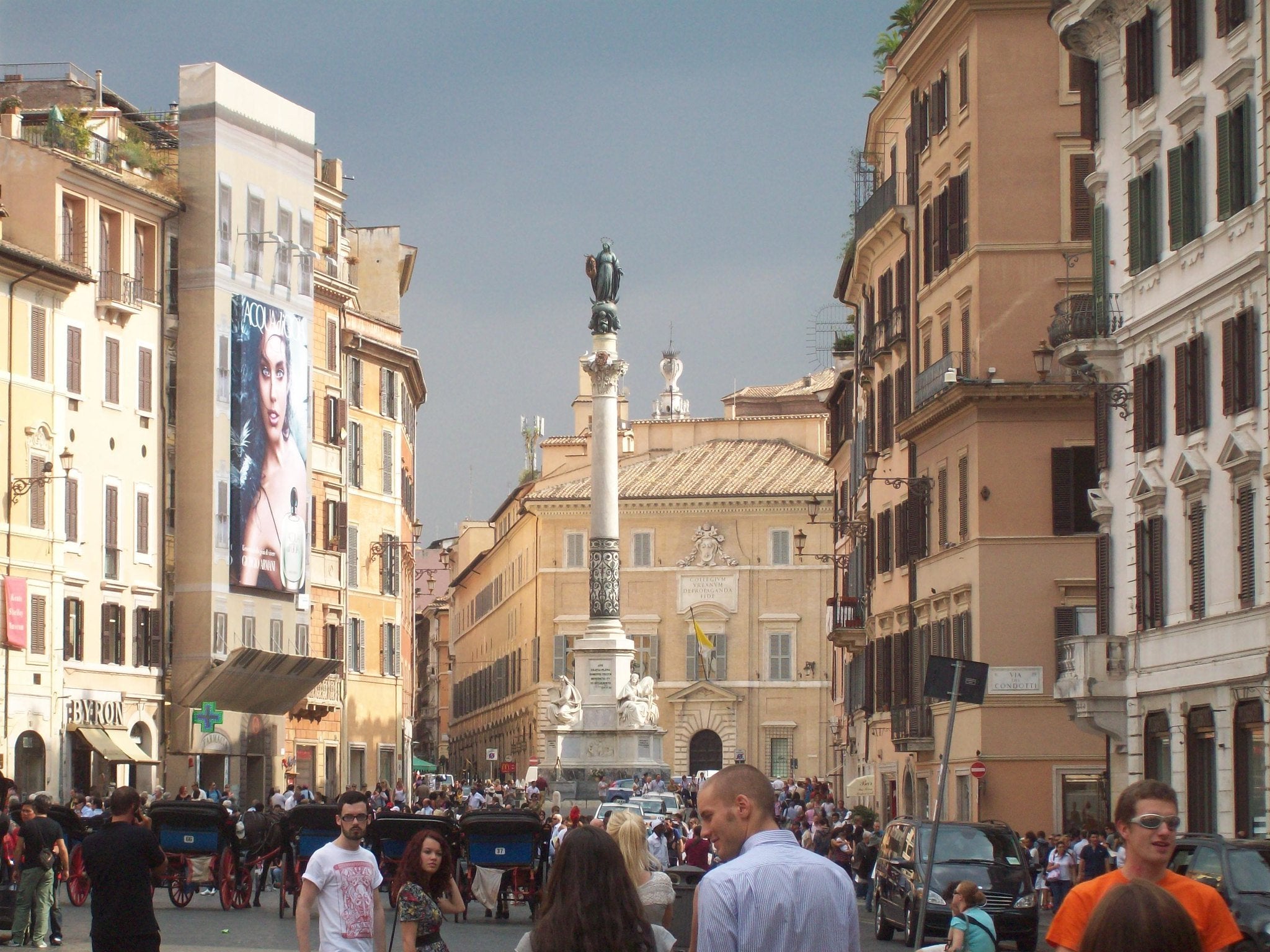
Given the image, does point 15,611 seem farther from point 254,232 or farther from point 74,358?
point 254,232

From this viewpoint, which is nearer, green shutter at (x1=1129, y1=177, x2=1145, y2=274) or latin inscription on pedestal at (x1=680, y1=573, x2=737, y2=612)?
green shutter at (x1=1129, y1=177, x2=1145, y2=274)

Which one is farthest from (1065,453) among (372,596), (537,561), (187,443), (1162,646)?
(537,561)

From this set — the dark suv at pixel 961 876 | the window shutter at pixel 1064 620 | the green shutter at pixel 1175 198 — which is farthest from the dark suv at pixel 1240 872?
the window shutter at pixel 1064 620

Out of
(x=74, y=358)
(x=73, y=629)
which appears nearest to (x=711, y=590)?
(x=74, y=358)

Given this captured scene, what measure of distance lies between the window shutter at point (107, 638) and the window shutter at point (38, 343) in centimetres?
623

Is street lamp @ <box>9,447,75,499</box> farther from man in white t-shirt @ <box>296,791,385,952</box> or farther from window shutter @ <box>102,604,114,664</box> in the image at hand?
man in white t-shirt @ <box>296,791,385,952</box>

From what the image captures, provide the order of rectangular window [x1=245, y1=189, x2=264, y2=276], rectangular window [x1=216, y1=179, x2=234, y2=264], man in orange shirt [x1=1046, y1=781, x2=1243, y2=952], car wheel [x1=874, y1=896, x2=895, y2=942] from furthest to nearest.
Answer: rectangular window [x1=245, y1=189, x2=264, y2=276] → rectangular window [x1=216, y1=179, x2=234, y2=264] → car wheel [x1=874, y1=896, x2=895, y2=942] → man in orange shirt [x1=1046, y1=781, x2=1243, y2=952]

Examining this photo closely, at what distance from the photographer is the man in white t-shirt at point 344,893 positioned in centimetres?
1255

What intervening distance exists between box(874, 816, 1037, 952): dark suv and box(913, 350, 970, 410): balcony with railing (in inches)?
736

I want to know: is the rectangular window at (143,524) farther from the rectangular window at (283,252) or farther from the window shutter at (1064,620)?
the window shutter at (1064,620)

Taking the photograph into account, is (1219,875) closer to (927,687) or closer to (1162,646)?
(927,687)

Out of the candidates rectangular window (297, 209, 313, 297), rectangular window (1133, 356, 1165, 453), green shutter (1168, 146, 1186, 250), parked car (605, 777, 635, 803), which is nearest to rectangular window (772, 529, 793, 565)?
parked car (605, 777, 635, 803)

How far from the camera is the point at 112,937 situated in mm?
13570

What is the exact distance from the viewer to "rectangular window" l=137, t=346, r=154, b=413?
191ft
